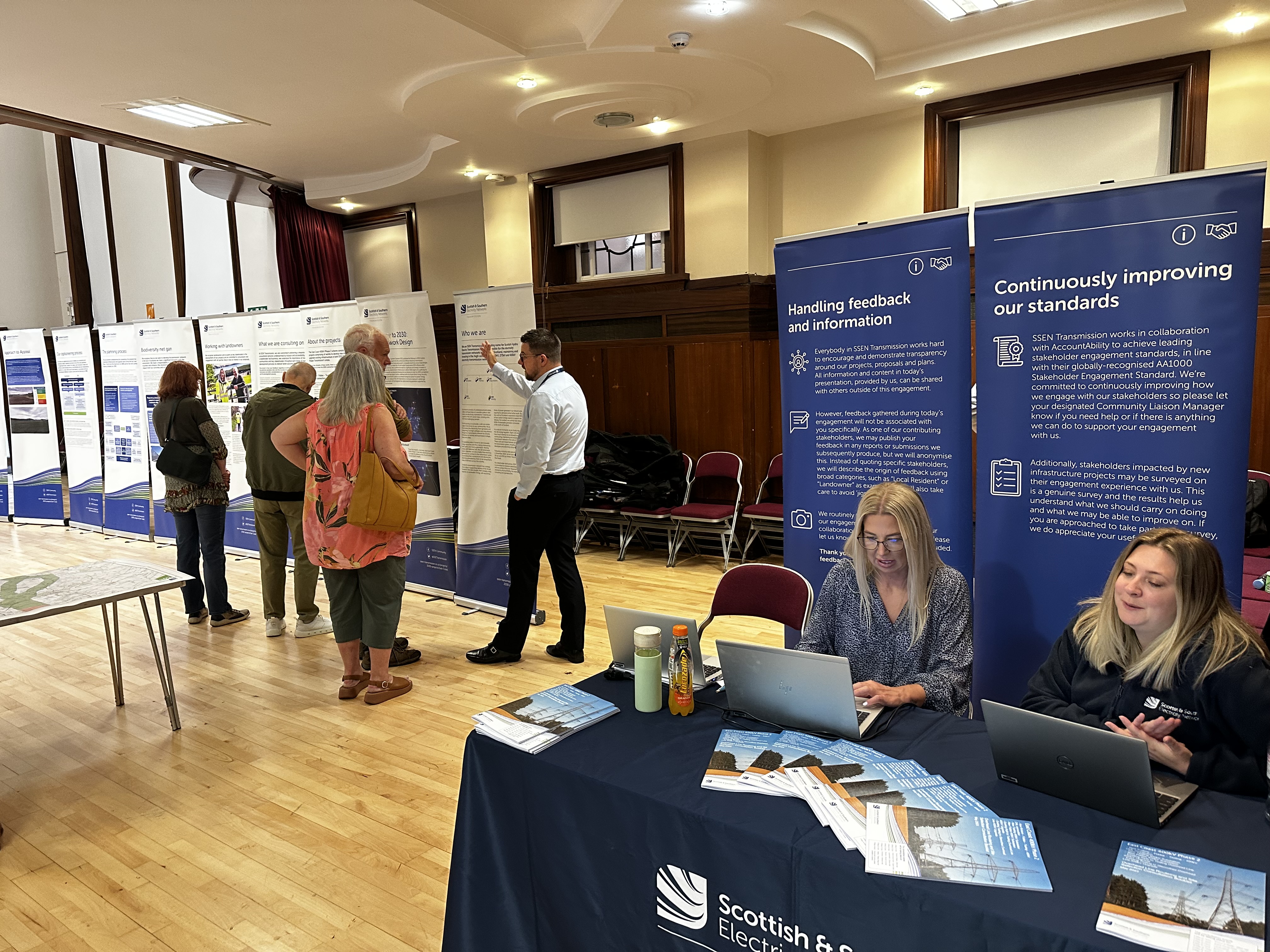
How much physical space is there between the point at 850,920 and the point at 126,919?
89.8 inches

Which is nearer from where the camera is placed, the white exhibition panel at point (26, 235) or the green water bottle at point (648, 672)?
the green water bottle at point (648, 672)

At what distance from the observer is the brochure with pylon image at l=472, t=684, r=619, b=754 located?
1.99 metres

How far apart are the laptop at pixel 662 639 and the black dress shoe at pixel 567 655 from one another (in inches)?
91.5

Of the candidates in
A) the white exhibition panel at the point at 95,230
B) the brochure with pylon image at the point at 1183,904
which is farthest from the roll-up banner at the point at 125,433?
the brochure with pylon image at the point at 1183,904

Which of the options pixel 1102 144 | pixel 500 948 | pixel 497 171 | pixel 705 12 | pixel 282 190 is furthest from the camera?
pixel 282 190

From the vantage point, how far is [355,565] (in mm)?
3842

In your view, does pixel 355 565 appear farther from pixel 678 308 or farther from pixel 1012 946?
pixel 678 308

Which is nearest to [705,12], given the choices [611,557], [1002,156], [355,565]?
[1002,156]

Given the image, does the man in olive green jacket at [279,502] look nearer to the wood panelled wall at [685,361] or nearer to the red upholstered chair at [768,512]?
the wood panelled wall at [685,361]

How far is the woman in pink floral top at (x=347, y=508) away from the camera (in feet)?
12.3

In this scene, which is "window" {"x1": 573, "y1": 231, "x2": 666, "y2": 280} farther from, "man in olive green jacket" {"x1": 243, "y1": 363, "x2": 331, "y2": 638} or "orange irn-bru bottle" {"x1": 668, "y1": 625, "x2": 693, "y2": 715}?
"orange irn-bru bottle" {"x1": 668, "y1": 625, "x2": 693, "y2": 715}

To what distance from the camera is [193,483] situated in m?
5.22

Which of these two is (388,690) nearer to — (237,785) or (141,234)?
(237,785)

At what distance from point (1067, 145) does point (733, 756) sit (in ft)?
18.8
